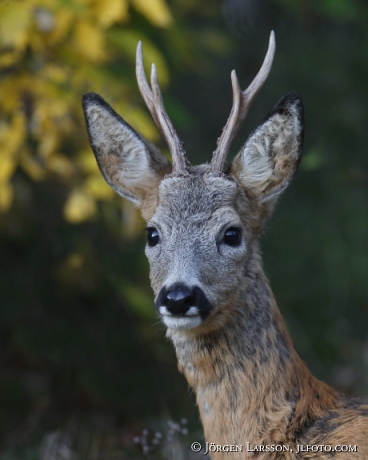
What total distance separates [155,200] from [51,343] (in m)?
2.35

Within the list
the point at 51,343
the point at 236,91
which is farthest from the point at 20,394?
the point at 236,91

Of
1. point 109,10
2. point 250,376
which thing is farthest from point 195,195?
point 109,10

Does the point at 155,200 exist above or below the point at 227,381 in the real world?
above

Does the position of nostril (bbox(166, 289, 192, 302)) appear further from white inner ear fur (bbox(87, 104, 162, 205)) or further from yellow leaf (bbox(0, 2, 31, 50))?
yellow leaf (bbox(0, 2, 31, 50))

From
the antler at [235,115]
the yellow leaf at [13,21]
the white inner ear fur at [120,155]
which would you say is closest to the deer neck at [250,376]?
the antler at [235,115]

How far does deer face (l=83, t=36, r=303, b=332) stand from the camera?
3498mm

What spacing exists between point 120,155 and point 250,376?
→ 124cm

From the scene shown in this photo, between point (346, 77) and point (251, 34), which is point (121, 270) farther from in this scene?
point (251, 34)

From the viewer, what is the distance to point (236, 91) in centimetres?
377

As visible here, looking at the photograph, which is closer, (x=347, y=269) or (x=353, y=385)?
(x=353, y=385)

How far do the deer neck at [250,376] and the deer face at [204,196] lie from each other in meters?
0.09

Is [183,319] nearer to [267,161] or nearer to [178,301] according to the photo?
[178,301]

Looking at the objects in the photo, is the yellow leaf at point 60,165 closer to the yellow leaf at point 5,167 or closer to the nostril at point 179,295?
the yellow leaf at point 5,167

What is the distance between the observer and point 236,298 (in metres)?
3.59
